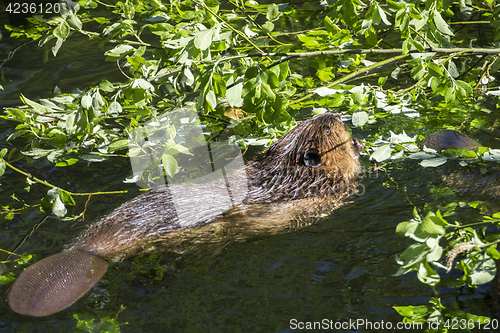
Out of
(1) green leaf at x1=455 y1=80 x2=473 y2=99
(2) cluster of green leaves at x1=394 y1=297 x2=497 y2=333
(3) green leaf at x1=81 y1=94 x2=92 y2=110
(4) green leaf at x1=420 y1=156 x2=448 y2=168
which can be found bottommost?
(2) cluster of green leaves at x1=394 y1=297 x2=497 y2=333

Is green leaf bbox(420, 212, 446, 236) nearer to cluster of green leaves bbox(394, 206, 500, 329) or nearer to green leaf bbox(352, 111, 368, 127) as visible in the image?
cluster of green leaves bbox(394, 206, 500, 329)

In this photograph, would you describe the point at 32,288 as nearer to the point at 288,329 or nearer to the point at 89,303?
the point at 89,303

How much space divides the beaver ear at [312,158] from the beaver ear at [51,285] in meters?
1.87

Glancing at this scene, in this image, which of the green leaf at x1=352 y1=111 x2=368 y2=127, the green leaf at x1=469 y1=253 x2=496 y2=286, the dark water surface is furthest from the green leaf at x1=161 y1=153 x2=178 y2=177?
the green leaf at x1=469 y1=253 x2=496 y2=286

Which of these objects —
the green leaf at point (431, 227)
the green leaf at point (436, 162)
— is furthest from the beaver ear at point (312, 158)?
the green leaf at point (431, 227)

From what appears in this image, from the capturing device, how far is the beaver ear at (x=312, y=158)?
12.5 ft

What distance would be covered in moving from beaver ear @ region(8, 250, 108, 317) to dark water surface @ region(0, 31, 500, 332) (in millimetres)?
103

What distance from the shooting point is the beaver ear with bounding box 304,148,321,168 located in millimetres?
3795

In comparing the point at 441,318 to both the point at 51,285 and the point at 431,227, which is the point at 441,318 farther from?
the point at 51,285

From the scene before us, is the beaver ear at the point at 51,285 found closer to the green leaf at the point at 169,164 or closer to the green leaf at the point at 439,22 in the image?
the green leaf at the point at 169,164

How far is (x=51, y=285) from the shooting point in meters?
2.49

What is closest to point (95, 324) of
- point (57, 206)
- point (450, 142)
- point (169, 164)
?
point (57, 206)

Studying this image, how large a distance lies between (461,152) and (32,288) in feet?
8.45

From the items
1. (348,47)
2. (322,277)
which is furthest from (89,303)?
(348,47)
